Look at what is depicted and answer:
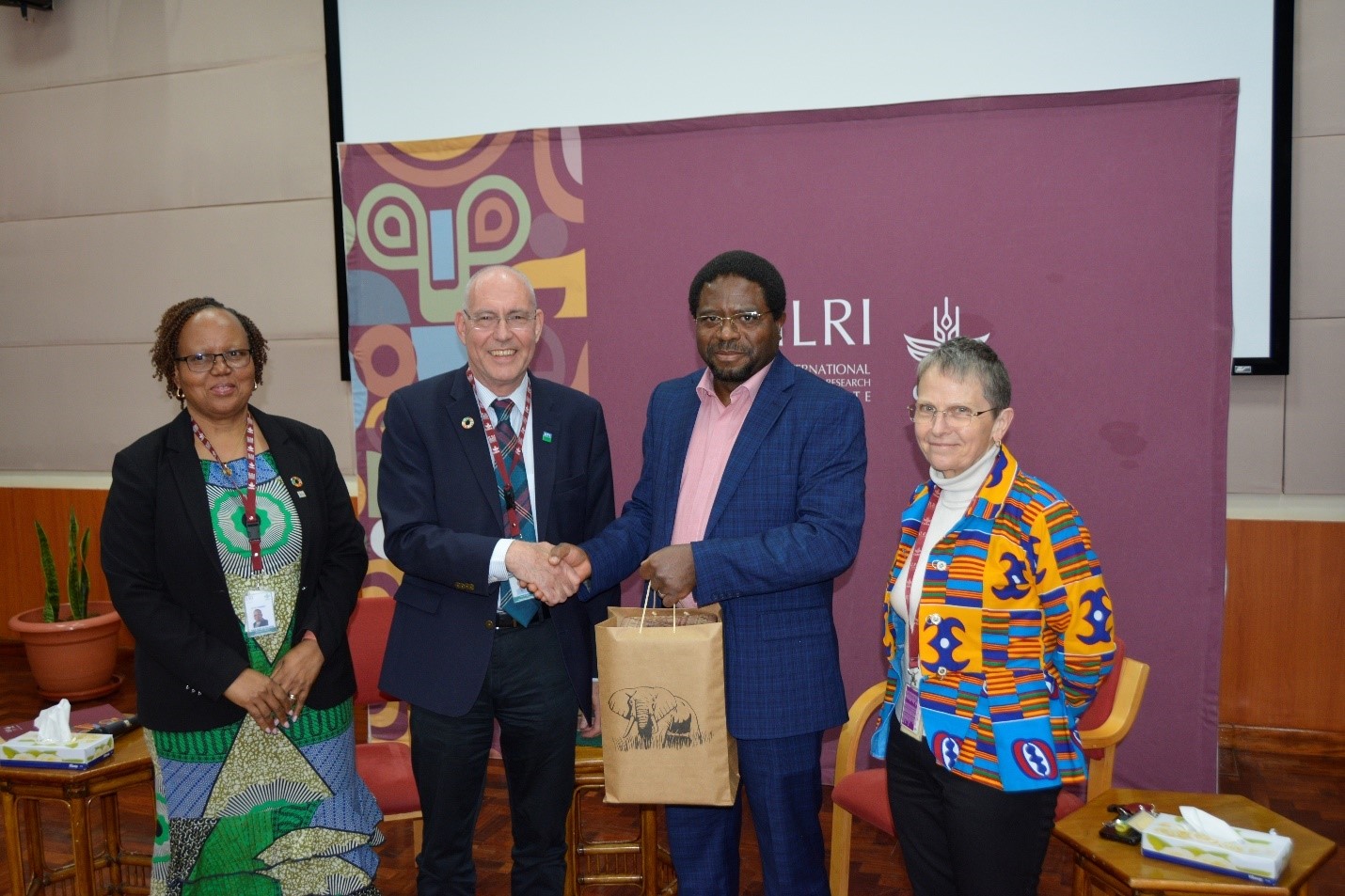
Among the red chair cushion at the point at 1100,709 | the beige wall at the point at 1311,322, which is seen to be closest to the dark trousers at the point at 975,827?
the red chair cushion at the point at 1100,709

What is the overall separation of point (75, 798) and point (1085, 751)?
2.69 m

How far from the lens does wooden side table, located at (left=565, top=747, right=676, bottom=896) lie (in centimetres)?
288

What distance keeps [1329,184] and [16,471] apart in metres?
7.30

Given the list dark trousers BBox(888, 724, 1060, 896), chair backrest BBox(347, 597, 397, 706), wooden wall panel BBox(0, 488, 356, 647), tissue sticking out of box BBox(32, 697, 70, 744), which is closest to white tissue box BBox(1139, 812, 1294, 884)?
dark trousers BBox(888, 724, 1060, 896)

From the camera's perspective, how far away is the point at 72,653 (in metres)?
5.23

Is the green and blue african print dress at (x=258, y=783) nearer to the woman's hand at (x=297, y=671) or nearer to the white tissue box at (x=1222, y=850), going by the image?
the woman's hand at (x=297, y=671)

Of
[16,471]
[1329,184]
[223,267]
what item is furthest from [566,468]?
[16,471]

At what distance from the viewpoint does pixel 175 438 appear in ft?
7.93

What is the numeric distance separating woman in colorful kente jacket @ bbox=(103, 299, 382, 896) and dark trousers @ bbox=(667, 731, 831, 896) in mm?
895

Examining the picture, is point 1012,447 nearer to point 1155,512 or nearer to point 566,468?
point 1155,512

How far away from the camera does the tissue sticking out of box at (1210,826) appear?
210 centimetres

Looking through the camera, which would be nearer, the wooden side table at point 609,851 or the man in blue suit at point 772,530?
the man in blue suit at point 772,530

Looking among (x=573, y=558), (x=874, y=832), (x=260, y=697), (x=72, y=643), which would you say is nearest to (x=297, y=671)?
(x=260, y=697)

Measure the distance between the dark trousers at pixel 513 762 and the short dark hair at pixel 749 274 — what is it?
0.91 metres
